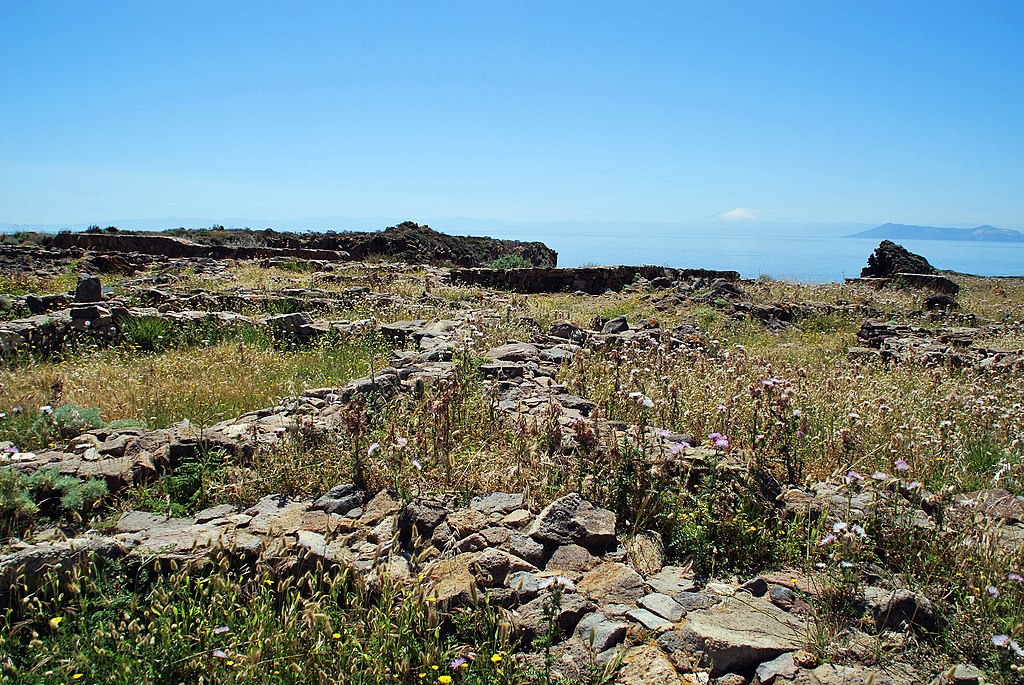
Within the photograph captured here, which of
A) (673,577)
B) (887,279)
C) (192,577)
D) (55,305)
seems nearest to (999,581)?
(673,577)

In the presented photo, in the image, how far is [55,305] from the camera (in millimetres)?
11195

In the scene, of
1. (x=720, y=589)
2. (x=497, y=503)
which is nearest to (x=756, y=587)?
(x=720, y=589)

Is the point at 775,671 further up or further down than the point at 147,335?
further down

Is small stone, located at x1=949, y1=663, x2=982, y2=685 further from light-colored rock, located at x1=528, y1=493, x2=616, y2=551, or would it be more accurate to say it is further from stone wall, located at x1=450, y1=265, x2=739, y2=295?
stone wall, located at x1=450, y1=265, x2=739, y2=295

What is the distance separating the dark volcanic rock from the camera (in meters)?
25.3

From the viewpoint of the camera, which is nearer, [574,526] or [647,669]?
[647,669]

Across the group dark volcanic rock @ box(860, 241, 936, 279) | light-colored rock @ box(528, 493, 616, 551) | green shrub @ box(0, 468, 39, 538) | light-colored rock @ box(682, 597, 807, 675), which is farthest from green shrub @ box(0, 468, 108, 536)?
dark volcanic rock @ box(860, 241, 936, 279)

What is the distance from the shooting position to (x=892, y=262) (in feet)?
84.7

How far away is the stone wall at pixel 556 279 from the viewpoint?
20547mm

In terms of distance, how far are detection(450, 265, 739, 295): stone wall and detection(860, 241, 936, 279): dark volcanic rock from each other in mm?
10052

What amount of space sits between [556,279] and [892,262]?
14465 mm

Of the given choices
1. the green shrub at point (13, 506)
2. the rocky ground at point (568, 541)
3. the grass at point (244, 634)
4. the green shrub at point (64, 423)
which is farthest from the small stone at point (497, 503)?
the green shrub at point (64, 423)

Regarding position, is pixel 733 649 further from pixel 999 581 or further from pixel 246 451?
pixel 246 451

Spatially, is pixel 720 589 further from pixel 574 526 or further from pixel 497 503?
pixel 497 503
